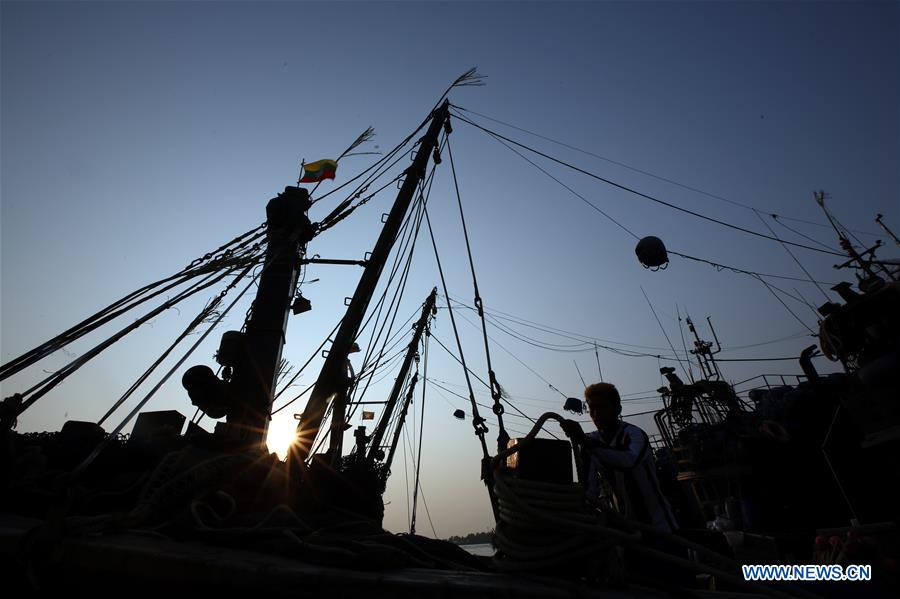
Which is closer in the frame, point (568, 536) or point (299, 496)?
point (568, 536)

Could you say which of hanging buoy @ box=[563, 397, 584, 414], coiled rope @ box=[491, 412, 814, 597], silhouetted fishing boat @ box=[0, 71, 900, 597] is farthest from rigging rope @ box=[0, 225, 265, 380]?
hanging buoy @ box=[563, 397, 584, 414]

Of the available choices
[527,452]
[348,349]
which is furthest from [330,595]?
[348,349]

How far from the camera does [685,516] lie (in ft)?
14.4

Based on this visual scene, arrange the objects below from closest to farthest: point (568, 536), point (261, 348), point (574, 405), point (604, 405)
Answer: point (568, 536) → point (604, 405) → point (261, 348) → point (574, 405)

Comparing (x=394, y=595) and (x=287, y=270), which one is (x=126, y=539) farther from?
(x=287, y=270)

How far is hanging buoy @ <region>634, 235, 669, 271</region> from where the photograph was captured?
9.51 m

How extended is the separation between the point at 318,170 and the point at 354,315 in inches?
182

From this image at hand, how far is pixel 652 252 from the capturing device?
9516 millimetres

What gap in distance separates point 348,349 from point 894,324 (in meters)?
6.75

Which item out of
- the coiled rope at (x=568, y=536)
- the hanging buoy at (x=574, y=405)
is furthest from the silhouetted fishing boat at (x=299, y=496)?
the hanging buoy at (x=574, y=405)

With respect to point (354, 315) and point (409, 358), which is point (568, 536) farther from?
point (409, 358)

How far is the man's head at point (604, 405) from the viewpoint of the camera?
130 inches

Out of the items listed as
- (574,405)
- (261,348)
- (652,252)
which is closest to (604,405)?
(261,348)

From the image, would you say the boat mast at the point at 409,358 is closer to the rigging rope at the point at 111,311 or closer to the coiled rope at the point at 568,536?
the rigging rope at the point at 111,311
